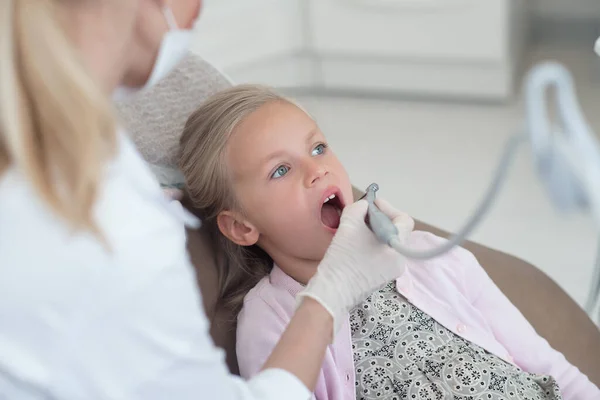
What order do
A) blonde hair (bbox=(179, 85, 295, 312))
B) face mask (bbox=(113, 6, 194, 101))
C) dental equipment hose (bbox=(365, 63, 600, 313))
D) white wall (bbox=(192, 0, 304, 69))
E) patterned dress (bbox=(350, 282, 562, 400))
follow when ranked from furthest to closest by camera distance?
1. white wall (bbox=(192, 0, 304, 69))
2. blonde hair (bbox=(179, 85, 295, 312))
3. patterned dress (bbox=(350, 282, 562, 400))
4. face mask (bbox=(113, 6, 194, 101))
5. dental equipment hose (bbox=(365, 63, 600, 313))

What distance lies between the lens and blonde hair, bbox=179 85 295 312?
1471 millimetres

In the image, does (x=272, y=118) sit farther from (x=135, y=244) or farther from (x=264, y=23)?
(x=264, y=23)

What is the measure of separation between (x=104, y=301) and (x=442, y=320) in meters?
0.72

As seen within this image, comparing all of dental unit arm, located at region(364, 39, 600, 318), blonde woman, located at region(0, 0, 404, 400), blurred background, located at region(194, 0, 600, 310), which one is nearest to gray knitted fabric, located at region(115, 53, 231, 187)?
blonde woman, located at region(0, 0, 404, 400)

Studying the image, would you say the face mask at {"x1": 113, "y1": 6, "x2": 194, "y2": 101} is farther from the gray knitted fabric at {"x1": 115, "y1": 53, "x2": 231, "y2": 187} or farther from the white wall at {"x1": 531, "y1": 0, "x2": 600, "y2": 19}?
the white wall at {"x1": 531, "y1": 0, "x2": 600, "y2": 19}

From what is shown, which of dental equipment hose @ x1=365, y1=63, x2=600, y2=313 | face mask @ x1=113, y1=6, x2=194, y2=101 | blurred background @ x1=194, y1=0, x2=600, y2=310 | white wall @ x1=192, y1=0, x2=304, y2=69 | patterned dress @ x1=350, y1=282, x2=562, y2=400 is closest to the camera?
dental equipment hose @ x1=365, y1=63, x2=600, y2=313

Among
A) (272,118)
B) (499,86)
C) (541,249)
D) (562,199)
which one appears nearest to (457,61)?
(499,86)

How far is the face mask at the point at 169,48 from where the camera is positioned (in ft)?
3.40

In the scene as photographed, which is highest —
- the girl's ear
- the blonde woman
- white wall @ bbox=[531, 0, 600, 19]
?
the blonde woman

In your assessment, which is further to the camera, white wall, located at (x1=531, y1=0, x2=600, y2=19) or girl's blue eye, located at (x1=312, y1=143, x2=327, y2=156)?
white wall, located at (x1=531, y1=0, x2=600, y2=19)

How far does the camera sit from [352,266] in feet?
4.17

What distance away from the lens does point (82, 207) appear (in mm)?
823

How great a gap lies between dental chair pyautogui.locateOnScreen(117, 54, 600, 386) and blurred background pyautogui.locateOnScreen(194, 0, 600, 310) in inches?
36.9

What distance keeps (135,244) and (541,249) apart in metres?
1.80
